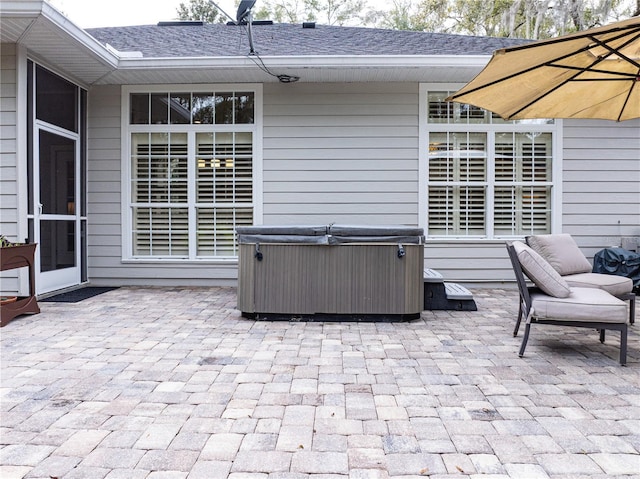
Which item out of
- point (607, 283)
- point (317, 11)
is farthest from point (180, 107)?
point (317, 11)

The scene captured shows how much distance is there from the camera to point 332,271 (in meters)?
4.16

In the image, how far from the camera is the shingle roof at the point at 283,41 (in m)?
6.09

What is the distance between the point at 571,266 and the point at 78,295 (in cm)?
571

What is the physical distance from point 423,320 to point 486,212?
252 cm

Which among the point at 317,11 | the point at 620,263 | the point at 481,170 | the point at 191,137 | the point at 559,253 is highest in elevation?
the point at 317,11

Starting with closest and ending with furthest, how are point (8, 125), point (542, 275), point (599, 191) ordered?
point (542, 275) < point (8, 125) < point (599, 191)

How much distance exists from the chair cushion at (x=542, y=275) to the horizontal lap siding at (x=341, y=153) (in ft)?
9.43

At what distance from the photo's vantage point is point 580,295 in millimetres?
3238

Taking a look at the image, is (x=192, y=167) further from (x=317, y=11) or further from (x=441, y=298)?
(x=317, y=11)

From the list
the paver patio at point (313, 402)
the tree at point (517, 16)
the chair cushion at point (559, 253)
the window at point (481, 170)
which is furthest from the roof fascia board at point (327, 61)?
the tree at point (517, 16)

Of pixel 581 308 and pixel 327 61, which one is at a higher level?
pixel 327 61

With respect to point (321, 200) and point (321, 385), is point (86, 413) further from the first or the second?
point (321, 200)

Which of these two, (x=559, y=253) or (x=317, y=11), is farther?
(x=317, y=11)

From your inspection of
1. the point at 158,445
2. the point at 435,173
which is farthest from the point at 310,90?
the point at 158,445
